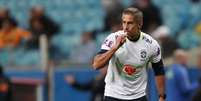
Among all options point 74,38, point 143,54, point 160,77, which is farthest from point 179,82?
point 74,38

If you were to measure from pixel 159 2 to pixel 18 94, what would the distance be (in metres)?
4.19

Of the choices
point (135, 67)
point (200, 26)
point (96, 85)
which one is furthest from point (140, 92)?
point (200, 26)

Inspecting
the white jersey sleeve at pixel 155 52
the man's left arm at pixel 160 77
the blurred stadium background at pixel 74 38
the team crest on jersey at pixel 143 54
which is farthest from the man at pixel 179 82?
the team crest on jersey at pixel 143 54

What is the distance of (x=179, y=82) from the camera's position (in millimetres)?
12977

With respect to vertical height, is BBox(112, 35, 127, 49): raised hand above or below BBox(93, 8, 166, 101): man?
above

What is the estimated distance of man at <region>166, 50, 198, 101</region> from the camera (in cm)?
1292

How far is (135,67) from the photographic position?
28.1ft

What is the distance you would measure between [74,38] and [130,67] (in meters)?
8.99

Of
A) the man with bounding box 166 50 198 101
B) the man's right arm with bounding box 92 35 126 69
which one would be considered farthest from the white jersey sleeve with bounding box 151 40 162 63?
the man with bounding box 166 50 198 101

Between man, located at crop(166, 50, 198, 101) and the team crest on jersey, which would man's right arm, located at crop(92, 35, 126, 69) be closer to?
the team crest on jersey

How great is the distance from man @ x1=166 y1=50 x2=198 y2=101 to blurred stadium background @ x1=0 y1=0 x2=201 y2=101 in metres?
1.38

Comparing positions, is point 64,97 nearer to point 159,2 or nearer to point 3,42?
point 3,42

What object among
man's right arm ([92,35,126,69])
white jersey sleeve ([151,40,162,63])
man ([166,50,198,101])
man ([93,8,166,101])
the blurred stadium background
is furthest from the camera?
the blurred stadium background

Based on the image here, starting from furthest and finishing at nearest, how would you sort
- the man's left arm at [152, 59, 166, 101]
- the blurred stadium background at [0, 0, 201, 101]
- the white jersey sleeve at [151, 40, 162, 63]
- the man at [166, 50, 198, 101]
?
the blurred stadium background at [0, 0, 201, 101], the man at [166, 50, 198, 101], the man's left arm at [152, 59, 166, 101], the white jersey sleeve at [151, 40, 162, 63]
